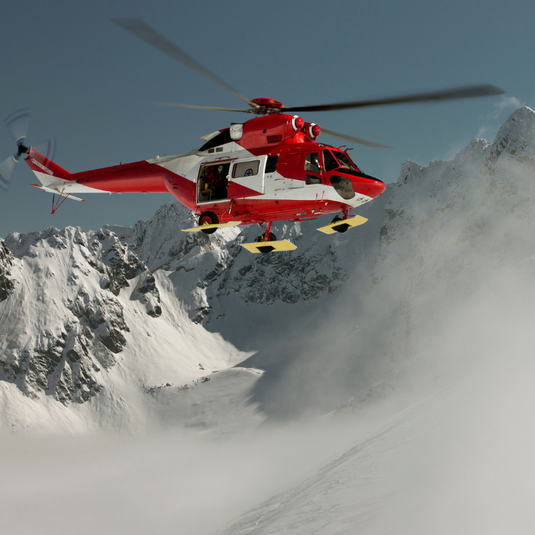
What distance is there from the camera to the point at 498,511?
1427 cm

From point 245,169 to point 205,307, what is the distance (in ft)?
584

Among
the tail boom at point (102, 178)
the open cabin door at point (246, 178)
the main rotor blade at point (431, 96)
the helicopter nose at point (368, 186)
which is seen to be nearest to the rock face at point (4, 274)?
the tail boom at point (102, 178)

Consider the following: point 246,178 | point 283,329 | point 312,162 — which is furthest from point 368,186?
point 283,329

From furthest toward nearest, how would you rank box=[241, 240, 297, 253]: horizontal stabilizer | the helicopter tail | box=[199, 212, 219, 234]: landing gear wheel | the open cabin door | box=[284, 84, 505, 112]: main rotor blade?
the helicopter tail → box=[199, 212, 219, 234]: landing gear wheel → box=[241, 240, 297, 253]: horizontal stabilizer → the open cabin door → box=[284, 84, 505, 112]: main rotor blade

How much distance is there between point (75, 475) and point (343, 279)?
11809cm

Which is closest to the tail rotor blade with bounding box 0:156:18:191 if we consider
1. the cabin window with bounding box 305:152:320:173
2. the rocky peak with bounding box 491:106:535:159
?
the cabin window with bounding box 305:152:320:173

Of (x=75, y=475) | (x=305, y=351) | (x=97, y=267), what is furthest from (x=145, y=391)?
(x=305, y=351)

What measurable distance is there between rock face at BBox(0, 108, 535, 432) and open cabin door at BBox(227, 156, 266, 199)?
12279cm

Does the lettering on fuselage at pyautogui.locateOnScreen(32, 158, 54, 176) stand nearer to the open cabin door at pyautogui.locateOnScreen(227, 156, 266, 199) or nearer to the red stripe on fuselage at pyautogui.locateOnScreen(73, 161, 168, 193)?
the red stripe on fuselage at pyautogui.locateOnScreen(73, 161, 168, 193)

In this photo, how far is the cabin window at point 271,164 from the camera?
16859mm

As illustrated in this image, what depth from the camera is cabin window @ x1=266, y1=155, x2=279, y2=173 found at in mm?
16859

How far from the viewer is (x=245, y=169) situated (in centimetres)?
1719

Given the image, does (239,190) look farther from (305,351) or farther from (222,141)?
(305,351)

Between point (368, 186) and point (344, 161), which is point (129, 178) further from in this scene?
point (368, 186)
